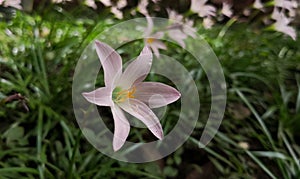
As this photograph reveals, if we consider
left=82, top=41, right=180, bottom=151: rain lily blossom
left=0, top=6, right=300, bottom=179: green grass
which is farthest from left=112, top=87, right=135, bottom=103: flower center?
left=0, top=6, right=300, bottom=179: green grass

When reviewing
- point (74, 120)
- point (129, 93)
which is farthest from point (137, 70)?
point (74, 120)

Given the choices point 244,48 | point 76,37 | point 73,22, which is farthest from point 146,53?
point 244,48

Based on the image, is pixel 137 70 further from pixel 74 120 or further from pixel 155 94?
pixel 74 120

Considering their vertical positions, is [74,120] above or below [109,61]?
below

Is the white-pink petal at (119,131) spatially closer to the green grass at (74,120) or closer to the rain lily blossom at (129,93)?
the rain lily blossom at (129,93)

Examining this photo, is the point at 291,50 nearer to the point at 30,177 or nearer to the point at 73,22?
the point at 73,22

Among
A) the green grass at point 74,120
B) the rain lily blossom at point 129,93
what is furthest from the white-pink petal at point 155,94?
the green grass at point 74,120

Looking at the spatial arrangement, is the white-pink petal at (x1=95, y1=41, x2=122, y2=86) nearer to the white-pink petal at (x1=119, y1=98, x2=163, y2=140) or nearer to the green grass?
the white-pink petal at (x1=119, y1=98, x2=163, y2=140)
